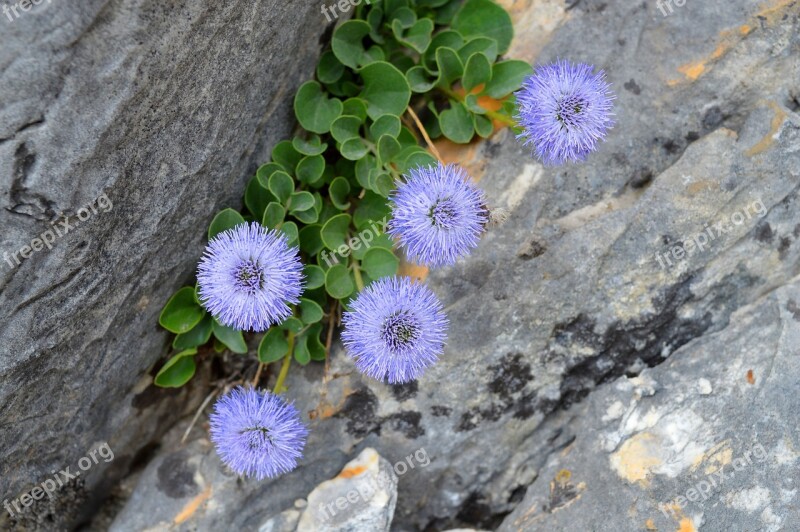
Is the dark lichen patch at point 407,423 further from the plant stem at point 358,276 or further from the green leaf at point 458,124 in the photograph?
the green leaf at point 458,124

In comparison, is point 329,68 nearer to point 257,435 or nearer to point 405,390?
point 405,390

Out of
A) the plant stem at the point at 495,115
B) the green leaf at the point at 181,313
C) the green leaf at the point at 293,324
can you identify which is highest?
the plant stem at the point at 495,115

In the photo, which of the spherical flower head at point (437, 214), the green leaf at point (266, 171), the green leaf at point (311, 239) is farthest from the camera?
the green leaf at point (311, 239)

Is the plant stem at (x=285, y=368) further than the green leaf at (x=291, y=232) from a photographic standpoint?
Yes

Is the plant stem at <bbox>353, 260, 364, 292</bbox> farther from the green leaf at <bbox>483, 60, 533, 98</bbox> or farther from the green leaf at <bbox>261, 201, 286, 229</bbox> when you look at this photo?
the green leaf at <bbox>483, 60, 533, 98</bbox>

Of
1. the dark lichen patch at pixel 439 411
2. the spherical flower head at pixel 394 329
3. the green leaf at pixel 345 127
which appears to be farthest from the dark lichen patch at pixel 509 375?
the green leaf at pixel 345 127

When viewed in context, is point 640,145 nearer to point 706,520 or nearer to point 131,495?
point 706,520

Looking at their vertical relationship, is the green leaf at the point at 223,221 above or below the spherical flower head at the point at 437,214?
below

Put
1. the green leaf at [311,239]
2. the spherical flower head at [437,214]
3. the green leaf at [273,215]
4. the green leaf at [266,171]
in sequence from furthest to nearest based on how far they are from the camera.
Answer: the green leaf at [311,239], the green leaf at [266,171], the green leaf at [273,215], the spherical flower head at [437,214]
